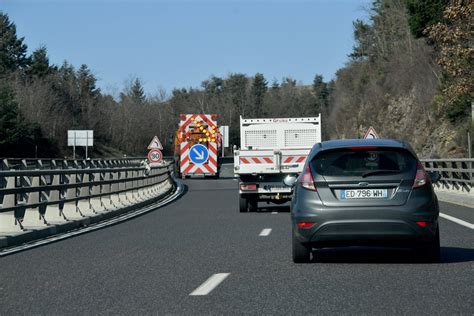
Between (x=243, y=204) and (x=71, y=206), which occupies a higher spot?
(x=71, y=206)

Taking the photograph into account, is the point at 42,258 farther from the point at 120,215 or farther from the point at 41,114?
the point at 41,114

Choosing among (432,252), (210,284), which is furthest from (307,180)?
(210,284)

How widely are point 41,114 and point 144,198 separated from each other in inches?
3612

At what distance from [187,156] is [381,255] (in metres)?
40.6

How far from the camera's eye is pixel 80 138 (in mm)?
84438

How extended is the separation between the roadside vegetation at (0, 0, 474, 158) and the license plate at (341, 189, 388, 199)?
2015cm

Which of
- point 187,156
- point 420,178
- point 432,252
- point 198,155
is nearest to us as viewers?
point 420,178

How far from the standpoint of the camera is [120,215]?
2312 centimetres

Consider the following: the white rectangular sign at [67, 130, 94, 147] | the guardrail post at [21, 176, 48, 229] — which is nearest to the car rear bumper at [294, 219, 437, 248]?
the guardrail post at [21, 176, 48, 229]

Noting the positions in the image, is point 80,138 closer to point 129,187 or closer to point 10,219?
point 129,187

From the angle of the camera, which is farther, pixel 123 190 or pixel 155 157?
pixel 155 157

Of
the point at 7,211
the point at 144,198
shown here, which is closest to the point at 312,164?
the point at 7,211

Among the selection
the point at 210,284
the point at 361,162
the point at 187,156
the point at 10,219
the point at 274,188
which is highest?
the point at 187,156

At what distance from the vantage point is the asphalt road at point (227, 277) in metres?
8.35
